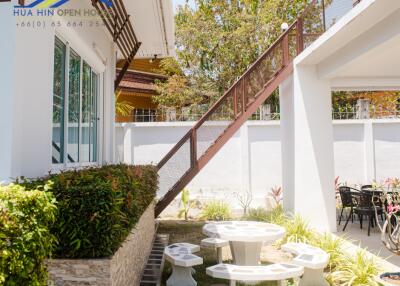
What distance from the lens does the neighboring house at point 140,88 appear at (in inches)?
656

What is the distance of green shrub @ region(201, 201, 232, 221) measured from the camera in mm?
9461

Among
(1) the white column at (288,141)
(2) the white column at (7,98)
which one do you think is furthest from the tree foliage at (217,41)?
(2) the white column at (7,98)

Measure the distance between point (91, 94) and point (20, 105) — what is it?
326 cm

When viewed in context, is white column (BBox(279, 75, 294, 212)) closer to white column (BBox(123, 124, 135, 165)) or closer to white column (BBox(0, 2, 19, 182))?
white column (BBox(123, 124, 135, 165))

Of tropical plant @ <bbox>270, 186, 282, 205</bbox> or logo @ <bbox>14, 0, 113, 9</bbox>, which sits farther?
tropical plant @ <bbox>270, 186, 282, 205</bbox>

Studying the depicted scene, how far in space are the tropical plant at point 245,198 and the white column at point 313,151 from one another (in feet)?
8.44

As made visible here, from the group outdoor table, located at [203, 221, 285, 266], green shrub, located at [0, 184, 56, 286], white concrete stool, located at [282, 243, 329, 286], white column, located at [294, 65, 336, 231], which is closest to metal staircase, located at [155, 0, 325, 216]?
white column, located at [294, 65, 336, 231]

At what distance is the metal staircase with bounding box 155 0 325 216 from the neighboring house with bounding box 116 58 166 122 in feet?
26.9

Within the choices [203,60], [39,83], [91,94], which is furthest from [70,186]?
[203,60]

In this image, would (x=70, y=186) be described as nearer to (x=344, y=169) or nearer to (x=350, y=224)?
(x=350, y=224)

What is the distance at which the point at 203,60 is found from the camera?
1658 cm

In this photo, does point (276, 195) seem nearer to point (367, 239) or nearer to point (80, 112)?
point (367, 239)

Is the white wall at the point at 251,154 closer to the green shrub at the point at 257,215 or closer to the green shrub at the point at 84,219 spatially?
the green shrub at the point at 257,215

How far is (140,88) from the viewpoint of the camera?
55.9 feet
